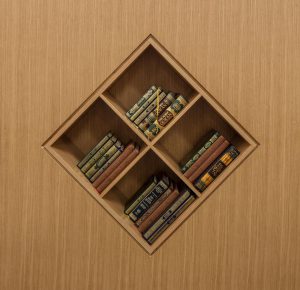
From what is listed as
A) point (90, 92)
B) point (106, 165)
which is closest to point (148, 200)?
point (106, 165)

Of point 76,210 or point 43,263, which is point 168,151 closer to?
point 76,210

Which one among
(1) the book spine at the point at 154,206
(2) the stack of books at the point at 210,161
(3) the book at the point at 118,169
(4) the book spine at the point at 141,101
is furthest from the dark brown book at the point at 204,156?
(4) the book spine at the point at 141,101

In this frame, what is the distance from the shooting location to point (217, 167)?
192cm

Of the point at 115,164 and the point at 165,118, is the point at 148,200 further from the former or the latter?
the point at 165,118

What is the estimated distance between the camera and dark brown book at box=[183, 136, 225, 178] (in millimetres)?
1934

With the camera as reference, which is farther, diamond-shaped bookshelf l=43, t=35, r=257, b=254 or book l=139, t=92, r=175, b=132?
diamond-shaped bookshelf l=43, t=35, r=257, b=254

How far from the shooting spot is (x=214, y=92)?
1.87 meters

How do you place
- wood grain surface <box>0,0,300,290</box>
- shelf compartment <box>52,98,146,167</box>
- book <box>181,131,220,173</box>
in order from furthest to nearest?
1. shelf compartment <box>52,98,146,167</box>
2. book <box>181,131,220,173</box>
3. wood grain surface <box>0,0,300,290</box>

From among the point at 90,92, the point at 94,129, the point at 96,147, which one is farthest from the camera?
the point at 94,129

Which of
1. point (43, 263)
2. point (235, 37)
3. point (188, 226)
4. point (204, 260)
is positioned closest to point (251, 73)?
point (235, 37)

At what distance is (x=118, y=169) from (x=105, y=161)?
0.25 ft

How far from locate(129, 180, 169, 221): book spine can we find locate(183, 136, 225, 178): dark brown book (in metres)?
0.11

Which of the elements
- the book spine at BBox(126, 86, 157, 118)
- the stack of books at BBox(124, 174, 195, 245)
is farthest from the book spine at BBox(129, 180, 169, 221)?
the book spine at BBox(126, 86, 157, 118)

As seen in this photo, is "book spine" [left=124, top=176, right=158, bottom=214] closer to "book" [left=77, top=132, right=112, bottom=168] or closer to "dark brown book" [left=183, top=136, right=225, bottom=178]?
"dark brown book" [left=183, top=136, right=225, bottom=178]
